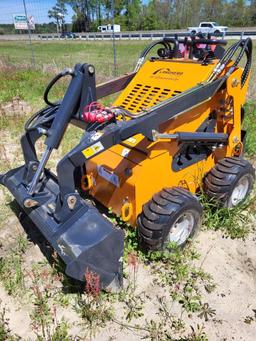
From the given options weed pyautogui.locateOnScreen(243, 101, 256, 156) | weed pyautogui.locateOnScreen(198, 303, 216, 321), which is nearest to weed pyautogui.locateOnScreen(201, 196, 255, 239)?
weed pyautogui.locateOnScreen(198, 303, 216, 321)

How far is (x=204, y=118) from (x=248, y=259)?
1464 millimetres

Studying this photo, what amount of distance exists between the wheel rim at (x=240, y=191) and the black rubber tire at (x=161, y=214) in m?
0.84

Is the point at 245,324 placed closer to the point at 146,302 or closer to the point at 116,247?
the point at 146,302

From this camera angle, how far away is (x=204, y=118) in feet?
11.6

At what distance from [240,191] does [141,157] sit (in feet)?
4.60

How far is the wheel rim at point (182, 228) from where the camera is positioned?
3.23m

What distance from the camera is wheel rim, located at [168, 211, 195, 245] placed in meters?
3.23

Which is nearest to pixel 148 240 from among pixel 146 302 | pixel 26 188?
pixel 146 302

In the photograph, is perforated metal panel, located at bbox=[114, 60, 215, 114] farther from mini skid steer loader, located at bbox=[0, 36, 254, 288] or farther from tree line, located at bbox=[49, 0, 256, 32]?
tree line, located at bbox=[49, 0, 256, 32]

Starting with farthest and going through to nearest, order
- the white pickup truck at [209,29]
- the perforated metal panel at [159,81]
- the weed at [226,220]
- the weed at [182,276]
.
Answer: the white pickup truck at [209,29] < the weed at [226,220] < the perforated metal panel at [159,81] < the weed at [182,276]

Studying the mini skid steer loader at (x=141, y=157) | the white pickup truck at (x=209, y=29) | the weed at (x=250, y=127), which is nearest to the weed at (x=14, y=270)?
the mini skid steer loader at (x=141, y=157)

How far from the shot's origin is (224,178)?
3531 millimetres

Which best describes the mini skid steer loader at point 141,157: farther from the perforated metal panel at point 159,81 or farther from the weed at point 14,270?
the weed at point 14,270

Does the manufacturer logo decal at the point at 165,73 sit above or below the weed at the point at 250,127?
above
